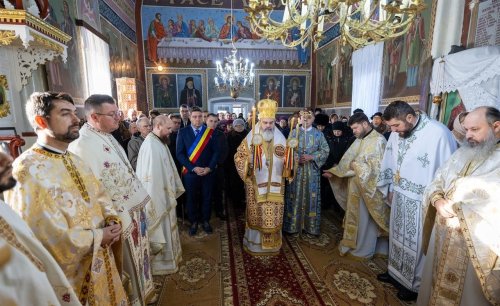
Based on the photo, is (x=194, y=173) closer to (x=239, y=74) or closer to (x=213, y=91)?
(x=239, y=74)

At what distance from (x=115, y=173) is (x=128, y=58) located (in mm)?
10472

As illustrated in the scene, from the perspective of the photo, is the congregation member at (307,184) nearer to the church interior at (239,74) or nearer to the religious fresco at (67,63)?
the church interior at (239,74)

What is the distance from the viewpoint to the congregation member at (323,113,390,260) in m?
3.29

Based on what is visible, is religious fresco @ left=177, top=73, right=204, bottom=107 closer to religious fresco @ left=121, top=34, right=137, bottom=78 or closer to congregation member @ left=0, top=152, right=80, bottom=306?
religious fresco @ left=121, top=34, right=137, bottom=78

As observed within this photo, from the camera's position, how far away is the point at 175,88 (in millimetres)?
13242

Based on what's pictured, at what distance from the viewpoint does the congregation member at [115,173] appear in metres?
1.93

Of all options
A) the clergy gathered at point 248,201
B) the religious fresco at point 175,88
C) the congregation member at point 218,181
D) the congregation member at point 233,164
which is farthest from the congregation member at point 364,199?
the religious fresco at point 175,88

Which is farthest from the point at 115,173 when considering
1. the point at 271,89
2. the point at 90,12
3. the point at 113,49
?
the point at 271,89

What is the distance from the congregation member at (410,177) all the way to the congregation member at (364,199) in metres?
0.37

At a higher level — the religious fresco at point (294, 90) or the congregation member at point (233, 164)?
the religious fresco at point (294, 90)

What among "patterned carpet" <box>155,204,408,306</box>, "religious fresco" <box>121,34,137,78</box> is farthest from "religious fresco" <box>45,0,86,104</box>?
"patterned carpet" <box>155,204,408,306</box>

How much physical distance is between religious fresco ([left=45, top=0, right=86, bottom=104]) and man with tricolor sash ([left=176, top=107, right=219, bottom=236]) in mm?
3090

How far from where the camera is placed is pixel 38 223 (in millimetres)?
1339

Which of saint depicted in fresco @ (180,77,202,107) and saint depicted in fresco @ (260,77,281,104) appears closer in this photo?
saint depicted in fresco @ (180,77,202,107)
